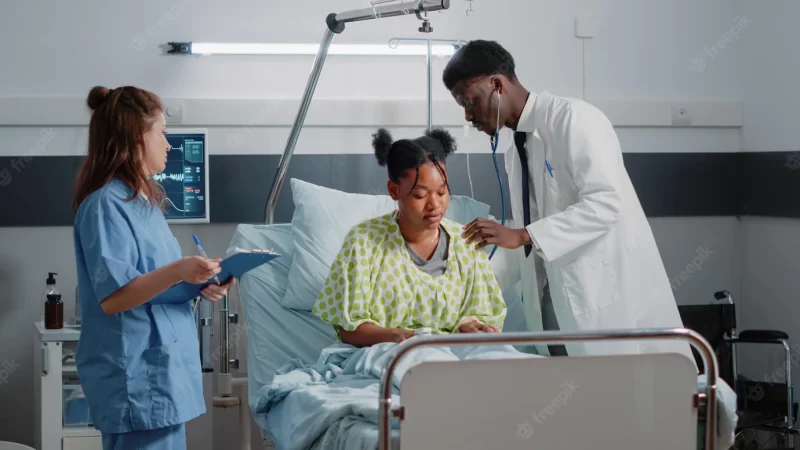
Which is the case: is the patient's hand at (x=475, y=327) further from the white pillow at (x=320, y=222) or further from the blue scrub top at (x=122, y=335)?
the blue scrub top at (x=122, y=335)

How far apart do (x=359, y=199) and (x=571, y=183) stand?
953 mm

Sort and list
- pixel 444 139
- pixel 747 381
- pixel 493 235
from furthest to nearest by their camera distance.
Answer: pixel 747 381 → pixel 444 139 → pixel 493 235

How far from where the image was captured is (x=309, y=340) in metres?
3.00

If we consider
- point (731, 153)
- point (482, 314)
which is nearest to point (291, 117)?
point (482, 314)

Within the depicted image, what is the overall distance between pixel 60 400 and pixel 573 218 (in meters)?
1.94

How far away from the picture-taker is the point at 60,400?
126 inches

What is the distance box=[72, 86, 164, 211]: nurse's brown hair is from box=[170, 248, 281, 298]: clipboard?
0.26 metres

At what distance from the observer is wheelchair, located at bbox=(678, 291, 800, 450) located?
3.35 m

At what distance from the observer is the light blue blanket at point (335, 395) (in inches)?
82.9

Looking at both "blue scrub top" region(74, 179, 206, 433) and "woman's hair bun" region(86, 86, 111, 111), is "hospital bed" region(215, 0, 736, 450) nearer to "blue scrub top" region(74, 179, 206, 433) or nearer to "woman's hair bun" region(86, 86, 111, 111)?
"blue scrub top" region(74, 179, 206, 433)

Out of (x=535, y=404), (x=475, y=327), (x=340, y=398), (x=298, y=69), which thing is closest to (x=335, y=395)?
(x=340, y=398)

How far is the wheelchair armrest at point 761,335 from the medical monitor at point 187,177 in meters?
2.15

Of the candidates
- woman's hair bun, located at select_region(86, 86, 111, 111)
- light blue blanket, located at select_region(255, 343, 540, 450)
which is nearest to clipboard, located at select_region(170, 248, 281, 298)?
light blue blanket, located at select_region(255, 343, 540, 450)

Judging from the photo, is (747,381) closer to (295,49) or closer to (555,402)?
(555,402)
